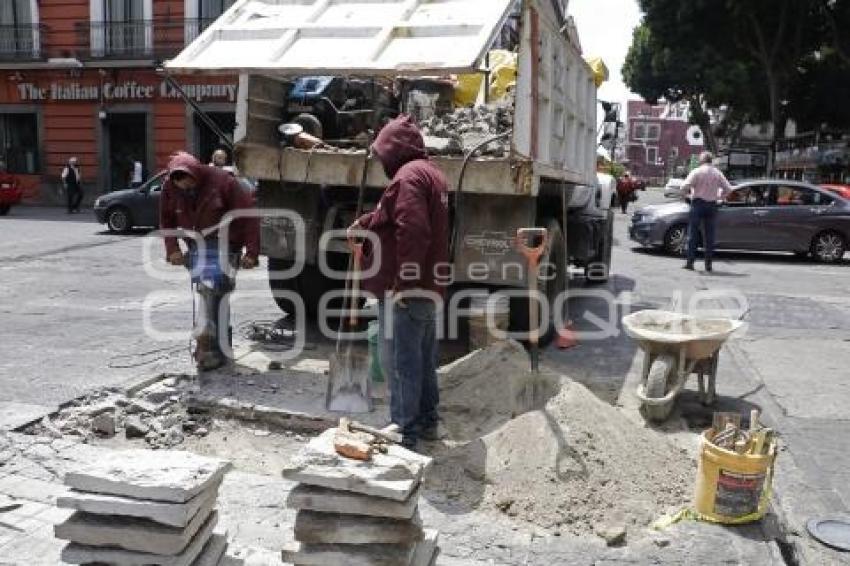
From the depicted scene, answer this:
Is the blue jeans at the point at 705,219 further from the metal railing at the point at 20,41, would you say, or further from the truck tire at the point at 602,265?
the metal railing at the point at 20,41

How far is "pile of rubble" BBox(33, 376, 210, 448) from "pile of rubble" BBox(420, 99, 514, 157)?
2.73 m

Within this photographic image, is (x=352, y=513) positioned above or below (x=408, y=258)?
below

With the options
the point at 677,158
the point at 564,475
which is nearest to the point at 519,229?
the point at 564,475

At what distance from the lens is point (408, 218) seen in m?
4.35

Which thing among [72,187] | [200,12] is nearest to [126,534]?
[72,187]

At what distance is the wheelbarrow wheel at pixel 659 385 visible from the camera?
5.37m

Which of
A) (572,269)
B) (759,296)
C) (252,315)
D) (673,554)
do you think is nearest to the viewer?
(673,554)

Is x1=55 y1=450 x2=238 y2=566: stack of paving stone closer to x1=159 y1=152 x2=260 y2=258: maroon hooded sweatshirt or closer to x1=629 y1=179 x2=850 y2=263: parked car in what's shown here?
x1=159 y1=152 x2=260 y2=258: maroon hooded sweatshirt

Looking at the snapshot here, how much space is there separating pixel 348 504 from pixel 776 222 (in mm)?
14000

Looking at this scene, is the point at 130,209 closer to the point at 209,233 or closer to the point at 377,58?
the point at 209,233

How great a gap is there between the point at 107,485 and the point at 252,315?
19.1 ft

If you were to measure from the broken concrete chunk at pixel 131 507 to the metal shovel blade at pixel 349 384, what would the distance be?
8.06ft

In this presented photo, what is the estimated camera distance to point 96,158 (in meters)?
26.1

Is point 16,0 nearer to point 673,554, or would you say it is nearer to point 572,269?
point 572,269
